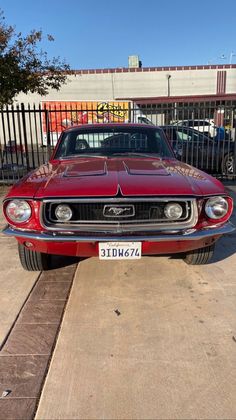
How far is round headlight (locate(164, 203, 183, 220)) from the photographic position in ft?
11.7

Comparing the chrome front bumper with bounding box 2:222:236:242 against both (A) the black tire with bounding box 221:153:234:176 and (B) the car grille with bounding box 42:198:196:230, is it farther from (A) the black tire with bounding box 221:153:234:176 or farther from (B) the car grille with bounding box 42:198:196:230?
(A) the black tire with bounding box 221:153:234:176

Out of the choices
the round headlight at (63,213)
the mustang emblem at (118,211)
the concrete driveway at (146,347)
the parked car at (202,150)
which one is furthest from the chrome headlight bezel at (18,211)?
the parked car at (202,150)

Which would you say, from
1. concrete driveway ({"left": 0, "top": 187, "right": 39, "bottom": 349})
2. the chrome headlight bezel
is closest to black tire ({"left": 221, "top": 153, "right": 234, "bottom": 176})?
concrete driveway ({"left": 0, "top": 187, "right": 39, "bottom": 349})

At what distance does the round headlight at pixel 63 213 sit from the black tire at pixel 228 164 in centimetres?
858

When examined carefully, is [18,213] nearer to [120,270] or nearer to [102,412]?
[120,270]

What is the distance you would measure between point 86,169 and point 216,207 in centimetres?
133

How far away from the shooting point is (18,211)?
11.8 feet

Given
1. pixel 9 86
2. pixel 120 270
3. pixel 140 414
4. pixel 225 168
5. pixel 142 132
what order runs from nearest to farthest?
pixel 140 414 < pixel 120 270 < pixel 142 132 < pixel 9 86 < pixel 225 168

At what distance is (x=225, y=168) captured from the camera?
11672 millimetres

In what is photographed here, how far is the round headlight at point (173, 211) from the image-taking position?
3.55m

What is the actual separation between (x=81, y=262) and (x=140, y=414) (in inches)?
96.2

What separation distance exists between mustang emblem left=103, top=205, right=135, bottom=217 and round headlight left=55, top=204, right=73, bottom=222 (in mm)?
306

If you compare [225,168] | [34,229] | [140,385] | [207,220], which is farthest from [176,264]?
[225,168]

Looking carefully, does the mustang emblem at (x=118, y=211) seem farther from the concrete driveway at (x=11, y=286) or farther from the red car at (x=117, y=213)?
the concrete driveway at (x=11, y=286)
